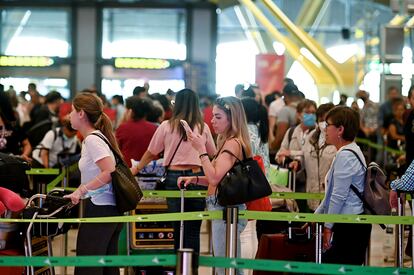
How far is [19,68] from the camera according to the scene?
1192 inches

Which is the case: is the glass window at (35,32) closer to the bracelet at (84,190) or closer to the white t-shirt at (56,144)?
the white t-shirt at (56,144)

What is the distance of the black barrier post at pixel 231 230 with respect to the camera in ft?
22.3

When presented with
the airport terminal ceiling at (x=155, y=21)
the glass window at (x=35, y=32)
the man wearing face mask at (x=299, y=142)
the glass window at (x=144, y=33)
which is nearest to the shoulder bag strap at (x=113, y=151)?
the man wearing face mask at (x=299, y=142)

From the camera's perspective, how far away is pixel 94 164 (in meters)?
7.08

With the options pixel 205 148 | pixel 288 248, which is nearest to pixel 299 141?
pixel 205 148

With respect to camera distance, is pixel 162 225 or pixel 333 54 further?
pixel 333 54

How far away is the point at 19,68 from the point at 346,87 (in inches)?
366

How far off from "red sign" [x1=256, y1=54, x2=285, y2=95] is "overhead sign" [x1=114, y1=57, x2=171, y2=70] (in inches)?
132

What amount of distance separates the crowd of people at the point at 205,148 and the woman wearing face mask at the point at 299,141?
0.01 meters

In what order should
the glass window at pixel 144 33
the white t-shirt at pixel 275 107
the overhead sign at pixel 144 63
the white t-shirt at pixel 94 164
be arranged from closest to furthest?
the white t-shirt at pixel 94 164, the white t-shirt at pixel 275 107, the overhead sign at pixel 144 63, the glass window at pixel 144 33

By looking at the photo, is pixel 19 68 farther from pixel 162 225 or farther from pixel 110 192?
pixel 110 192

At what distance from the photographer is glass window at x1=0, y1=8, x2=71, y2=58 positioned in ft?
103

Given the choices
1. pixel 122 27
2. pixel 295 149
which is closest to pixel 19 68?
pixel 122 27

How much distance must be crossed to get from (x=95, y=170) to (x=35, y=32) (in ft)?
83.0
